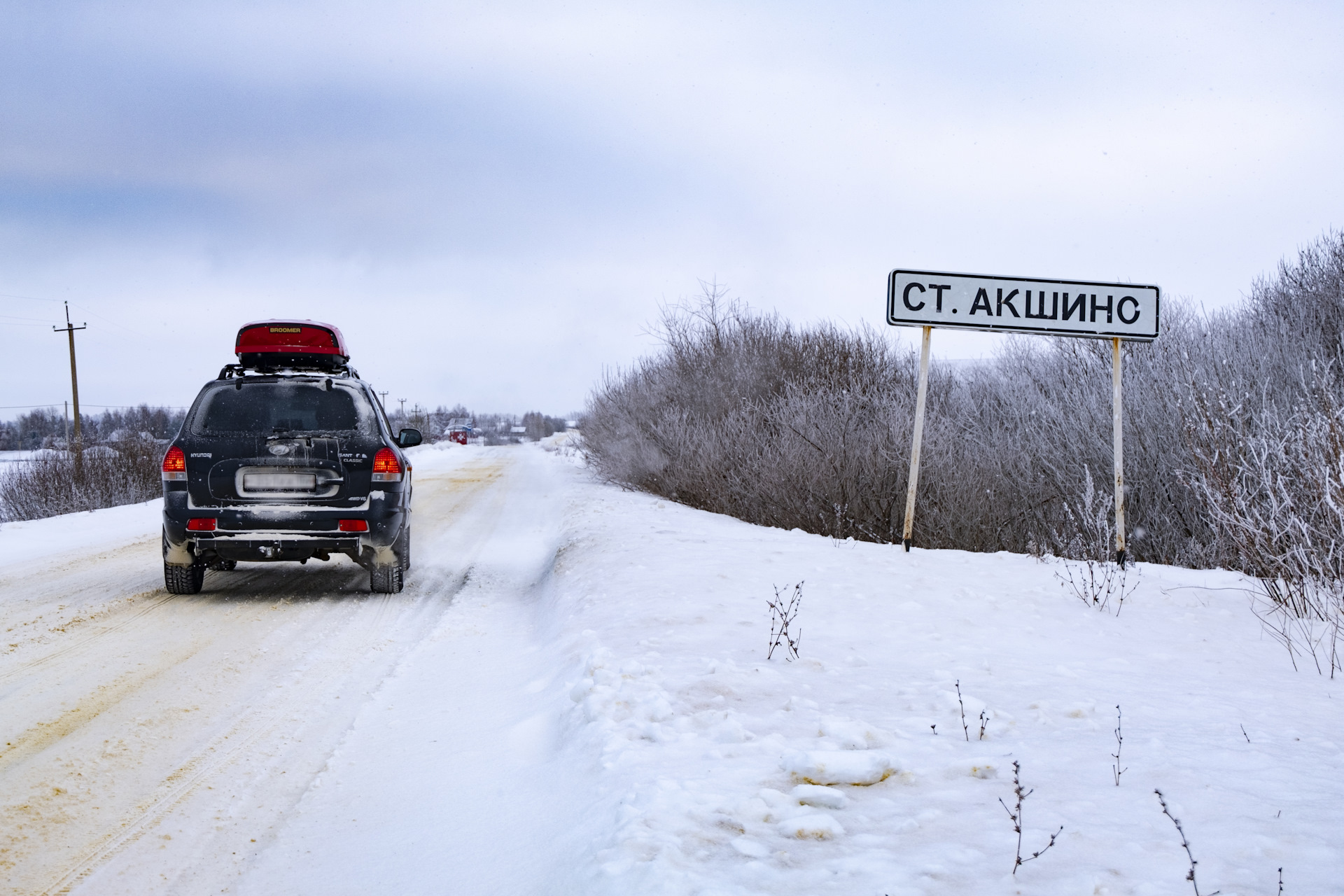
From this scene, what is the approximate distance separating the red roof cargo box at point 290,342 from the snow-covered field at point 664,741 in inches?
170

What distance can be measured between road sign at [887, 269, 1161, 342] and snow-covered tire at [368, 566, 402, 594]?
16.4 ft

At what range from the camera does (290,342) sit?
11.0 metres

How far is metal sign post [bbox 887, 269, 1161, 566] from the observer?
8.25 meters

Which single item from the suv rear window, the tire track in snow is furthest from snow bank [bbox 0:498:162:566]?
the suv rear window

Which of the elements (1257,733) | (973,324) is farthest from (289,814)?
(973,324)

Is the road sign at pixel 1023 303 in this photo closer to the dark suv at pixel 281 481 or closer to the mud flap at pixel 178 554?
the dark suv at pixel 281 481

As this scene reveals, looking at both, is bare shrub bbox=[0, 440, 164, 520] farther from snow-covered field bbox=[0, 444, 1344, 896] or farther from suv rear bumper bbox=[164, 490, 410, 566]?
snow-covered field bbox=[0, 444, 1344, 896]

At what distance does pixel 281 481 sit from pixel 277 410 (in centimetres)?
63

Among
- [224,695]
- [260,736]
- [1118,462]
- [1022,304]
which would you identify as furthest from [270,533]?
[1118,462]

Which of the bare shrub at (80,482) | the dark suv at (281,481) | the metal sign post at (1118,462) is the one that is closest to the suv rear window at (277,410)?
the dark suv at (281,481)

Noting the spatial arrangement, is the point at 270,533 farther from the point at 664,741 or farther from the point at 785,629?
the point at 664,741

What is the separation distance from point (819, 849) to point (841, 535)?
1033 centimetres

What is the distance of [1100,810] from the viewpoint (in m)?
2.79

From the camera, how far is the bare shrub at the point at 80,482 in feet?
83.8
